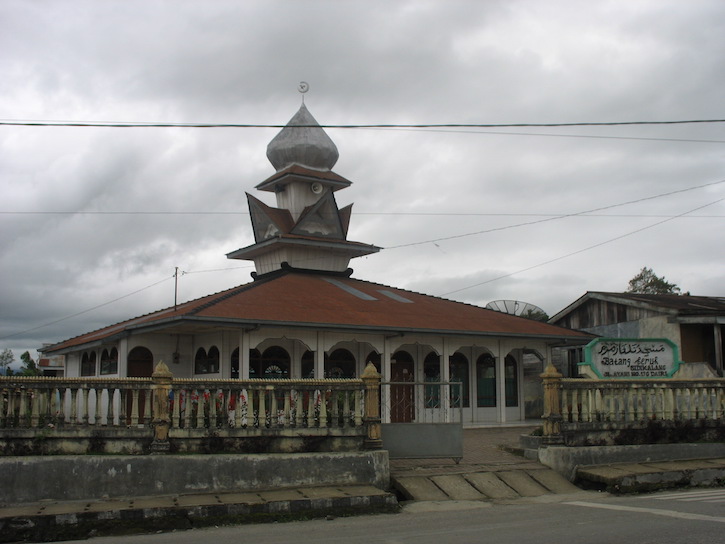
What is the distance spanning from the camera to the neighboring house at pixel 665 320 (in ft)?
73.2

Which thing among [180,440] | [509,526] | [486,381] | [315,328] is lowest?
[509,526]

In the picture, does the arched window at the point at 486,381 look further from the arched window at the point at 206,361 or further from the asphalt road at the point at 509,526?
the asphalt road at the point at 509,526

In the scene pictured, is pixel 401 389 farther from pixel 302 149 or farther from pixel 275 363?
pixel 302 149

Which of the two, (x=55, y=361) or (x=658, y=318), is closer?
(x=658, y=318)

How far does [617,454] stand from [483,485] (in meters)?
3.51

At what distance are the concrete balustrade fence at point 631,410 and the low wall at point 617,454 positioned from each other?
25 centimetres

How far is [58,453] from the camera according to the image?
11.3 m

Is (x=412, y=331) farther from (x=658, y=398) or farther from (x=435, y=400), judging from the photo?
(x=658, y=398)

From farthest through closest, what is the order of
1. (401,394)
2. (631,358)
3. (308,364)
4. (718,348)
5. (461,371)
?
(461,371) < (401,394) < (718,348) < (308,364) < (631,358)

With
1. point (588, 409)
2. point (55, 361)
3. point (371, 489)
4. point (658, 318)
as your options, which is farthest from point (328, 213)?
point (55, 361)

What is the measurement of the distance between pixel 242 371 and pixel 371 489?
7.44m

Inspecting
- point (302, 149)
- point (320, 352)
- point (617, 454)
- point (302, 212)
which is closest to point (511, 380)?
point (320, 352)

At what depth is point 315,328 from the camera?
19219 millimetres

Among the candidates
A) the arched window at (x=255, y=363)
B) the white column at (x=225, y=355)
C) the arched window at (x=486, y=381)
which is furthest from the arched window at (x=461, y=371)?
the white column at (x=225, y=355)
